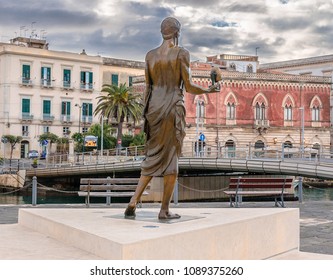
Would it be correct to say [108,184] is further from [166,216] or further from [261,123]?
[261,123]

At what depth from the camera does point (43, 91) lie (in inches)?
2138

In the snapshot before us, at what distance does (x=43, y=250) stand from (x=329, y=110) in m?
56.2

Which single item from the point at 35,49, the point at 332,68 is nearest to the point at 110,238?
the point at 35,49

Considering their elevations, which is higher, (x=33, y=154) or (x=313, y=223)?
(x=33, y=154)

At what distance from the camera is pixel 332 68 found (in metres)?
69.8

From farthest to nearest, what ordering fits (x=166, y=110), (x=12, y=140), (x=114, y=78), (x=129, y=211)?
(x=114, y=78)
(x=12, y=140)
(x=129, y=211)
(x=166, y=110)

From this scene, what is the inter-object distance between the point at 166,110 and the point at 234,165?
71.5ft

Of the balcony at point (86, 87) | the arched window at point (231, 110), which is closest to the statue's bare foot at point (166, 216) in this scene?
the arched window at point (231, 110)

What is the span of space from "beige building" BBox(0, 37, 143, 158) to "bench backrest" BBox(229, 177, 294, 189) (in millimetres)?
37112

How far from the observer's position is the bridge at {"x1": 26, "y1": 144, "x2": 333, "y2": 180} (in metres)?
25.1

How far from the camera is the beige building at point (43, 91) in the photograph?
52.3m

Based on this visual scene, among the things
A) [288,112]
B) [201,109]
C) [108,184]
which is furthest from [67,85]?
[108,184]

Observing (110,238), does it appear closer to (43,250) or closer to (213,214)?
(43,250)

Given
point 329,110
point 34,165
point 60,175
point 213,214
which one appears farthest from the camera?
point 329,110
